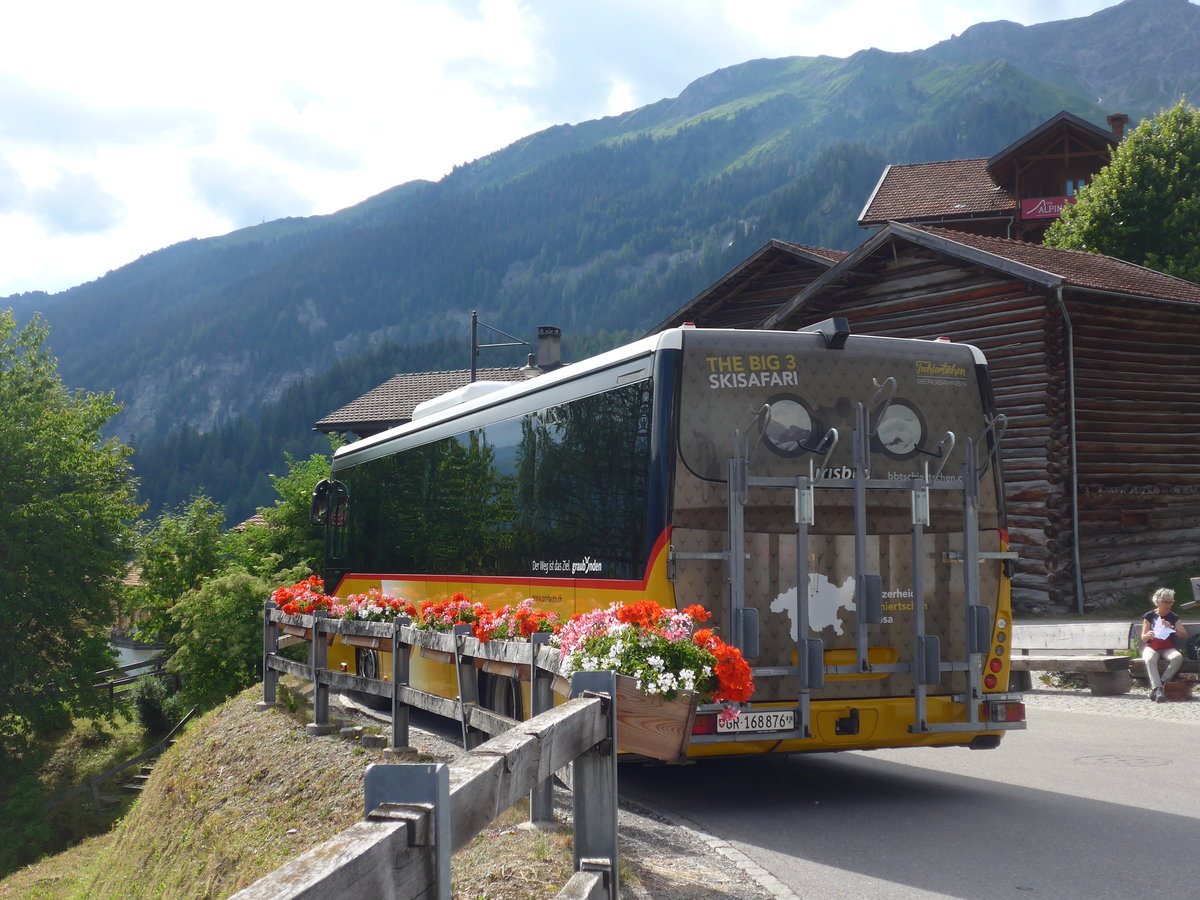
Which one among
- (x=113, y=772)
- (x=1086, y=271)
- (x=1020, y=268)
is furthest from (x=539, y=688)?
(x=113, y=772)

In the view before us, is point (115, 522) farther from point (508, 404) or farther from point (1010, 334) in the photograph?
point (508, 404)

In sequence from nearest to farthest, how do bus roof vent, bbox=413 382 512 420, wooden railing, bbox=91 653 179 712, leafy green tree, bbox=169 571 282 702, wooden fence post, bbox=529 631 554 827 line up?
wooden fence post, bbox=529 631 554 827
bus roof vent, bbox=413 382 512 420
leafy green tree, bbox=169 571 282 702
wooden railing, bbox=91 653 179 712

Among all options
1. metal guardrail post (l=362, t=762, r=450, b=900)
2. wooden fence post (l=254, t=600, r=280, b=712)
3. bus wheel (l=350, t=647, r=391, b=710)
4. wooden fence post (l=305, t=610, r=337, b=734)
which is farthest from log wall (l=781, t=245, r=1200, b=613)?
metal guardrail post (l=362, t=762, r=450, b=900)

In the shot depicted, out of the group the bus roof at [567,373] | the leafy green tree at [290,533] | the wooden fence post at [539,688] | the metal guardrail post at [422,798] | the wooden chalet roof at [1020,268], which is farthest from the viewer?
the leafy green tree at [290,533]

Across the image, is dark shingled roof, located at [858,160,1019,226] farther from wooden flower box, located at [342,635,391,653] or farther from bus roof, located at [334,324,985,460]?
wooden flower box, located at [342,635,391,653]

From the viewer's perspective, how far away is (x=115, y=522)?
43.0 metres

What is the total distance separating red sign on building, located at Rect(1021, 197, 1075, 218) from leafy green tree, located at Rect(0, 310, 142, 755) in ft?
117

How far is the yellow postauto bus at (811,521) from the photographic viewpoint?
7.84 metres

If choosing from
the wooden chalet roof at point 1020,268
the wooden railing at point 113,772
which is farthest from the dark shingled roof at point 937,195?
the wooden railing at point 113,772

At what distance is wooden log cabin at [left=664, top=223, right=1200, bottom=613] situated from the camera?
22438 mm

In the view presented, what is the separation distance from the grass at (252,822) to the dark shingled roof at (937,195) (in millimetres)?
32387

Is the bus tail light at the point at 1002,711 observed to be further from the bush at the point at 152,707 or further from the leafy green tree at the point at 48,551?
the bush at the point at 152,707

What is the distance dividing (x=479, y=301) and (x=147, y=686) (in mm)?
156747

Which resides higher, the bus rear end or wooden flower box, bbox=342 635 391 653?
the bus rear end
